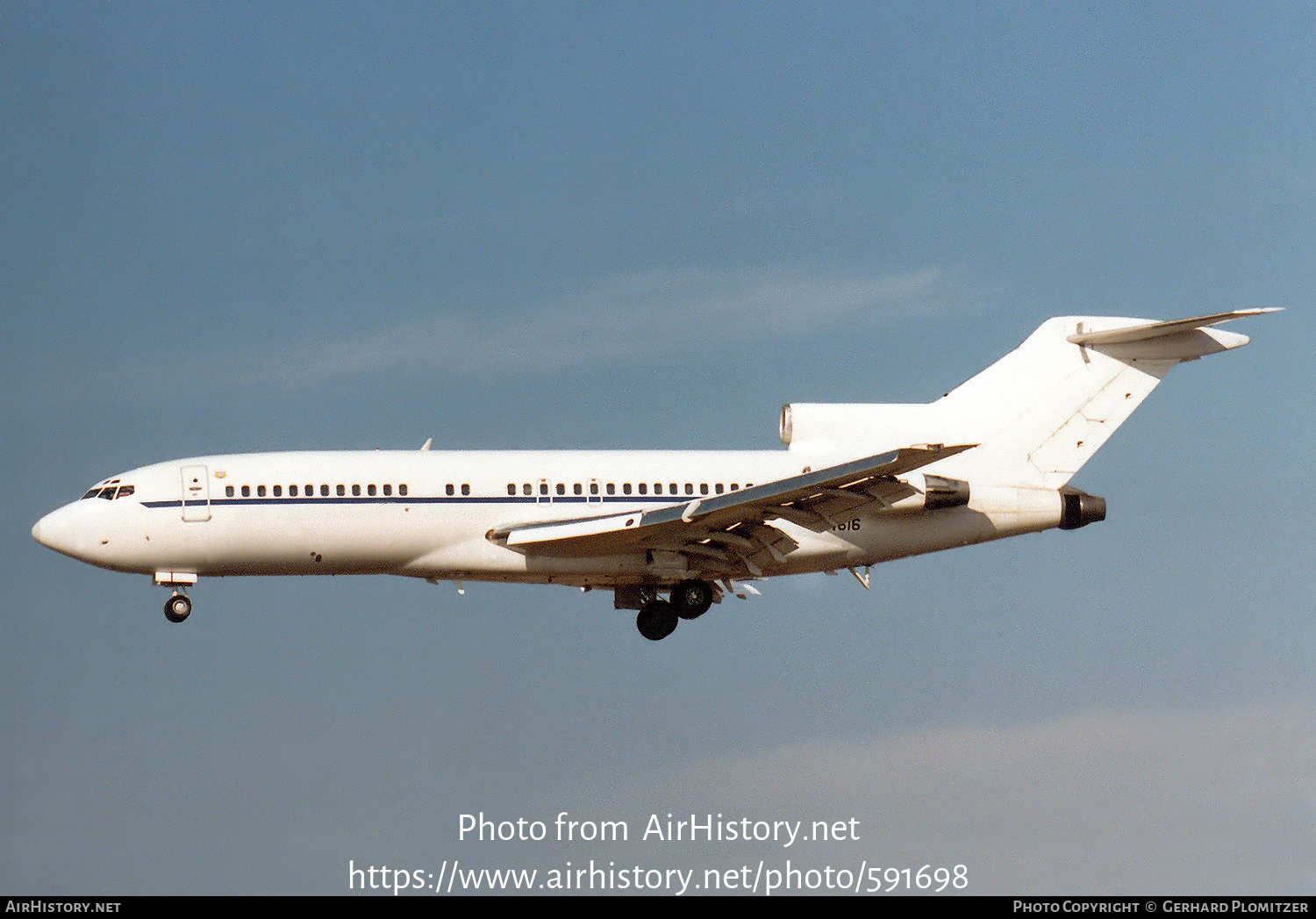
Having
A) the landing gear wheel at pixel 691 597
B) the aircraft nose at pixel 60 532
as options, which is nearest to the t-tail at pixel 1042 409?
the landing gear wheel at pixel 691 597

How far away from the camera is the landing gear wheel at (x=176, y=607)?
125ft

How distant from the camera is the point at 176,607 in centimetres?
3809

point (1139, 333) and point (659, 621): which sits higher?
point (1139, 333)

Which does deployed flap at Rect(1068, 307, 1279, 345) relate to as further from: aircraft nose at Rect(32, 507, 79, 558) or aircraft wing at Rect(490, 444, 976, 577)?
aircraft nose at Rect(32, 507, 79, 558)

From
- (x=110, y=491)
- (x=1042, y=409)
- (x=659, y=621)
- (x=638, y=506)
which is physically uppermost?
(x=1042, y=409)

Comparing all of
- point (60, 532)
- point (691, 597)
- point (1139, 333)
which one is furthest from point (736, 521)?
point (60, 532)

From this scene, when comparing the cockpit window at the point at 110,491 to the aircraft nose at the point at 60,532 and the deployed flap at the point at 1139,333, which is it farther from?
the deployed flap at the point at 1139,333

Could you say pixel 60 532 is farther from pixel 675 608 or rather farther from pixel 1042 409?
pixel 1042 409

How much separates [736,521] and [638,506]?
278 cm

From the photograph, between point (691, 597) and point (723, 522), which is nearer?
point (723, 522)

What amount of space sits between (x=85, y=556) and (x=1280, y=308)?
80.0ft

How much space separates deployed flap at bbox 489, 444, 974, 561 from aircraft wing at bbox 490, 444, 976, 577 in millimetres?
16
